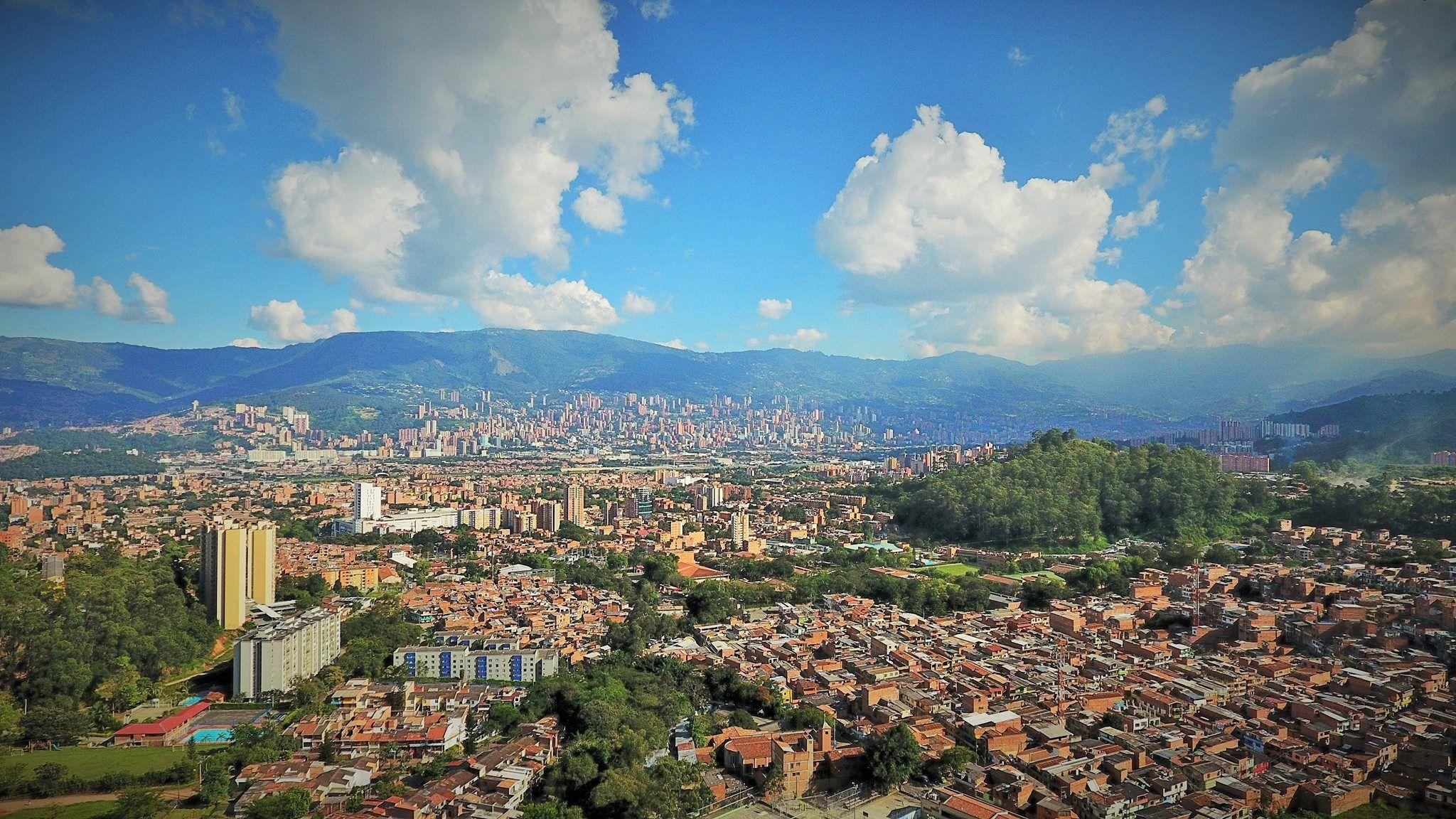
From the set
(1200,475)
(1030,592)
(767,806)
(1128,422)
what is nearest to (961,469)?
(1200,475)

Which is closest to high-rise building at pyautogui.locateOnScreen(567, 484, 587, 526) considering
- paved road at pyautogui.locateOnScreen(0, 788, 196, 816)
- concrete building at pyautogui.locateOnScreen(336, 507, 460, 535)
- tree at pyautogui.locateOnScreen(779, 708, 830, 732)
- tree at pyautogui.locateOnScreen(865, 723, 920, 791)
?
concrete building at pyautogui.locateOnScreen(336, 507, 460, 535)

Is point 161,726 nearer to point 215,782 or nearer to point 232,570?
point 215,782

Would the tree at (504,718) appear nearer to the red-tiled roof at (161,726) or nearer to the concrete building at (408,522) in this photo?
the red-tiled roof at (161,726)

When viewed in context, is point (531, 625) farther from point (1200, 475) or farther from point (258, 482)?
point (258, 482)

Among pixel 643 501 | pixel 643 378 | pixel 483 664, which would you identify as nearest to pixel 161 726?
pixel 483 664

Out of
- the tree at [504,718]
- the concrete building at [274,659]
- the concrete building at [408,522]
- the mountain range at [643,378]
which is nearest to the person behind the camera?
the tree at [504,718]

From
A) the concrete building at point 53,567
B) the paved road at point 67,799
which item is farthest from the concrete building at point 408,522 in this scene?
the paved road at point 67,799
